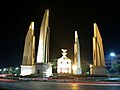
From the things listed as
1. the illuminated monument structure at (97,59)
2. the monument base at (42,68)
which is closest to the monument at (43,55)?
the monument base at (42,68)

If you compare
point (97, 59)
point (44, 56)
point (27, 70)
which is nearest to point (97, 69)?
point (97, 59)

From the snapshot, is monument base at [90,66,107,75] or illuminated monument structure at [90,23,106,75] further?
illuminated monument structure at [90,23,106,75]

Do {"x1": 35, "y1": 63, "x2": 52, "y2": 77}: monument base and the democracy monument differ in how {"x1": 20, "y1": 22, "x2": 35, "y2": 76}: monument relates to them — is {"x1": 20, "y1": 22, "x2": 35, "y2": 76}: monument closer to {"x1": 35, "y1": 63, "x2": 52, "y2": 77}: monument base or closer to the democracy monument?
the democracy monument

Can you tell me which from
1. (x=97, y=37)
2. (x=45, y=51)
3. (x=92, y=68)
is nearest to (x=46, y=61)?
(x=45, y=51)

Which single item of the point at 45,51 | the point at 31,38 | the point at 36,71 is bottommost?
the point at 36,71

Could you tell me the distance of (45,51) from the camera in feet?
217

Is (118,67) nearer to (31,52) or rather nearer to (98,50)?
(98,50)

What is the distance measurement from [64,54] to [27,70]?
21.8m

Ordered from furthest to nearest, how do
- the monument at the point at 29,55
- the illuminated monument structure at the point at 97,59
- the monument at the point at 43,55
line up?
1. the monument at the point at 29,55
2. the illuminated monument structure at the point at 97,59
3. the monument at the point at 43,55

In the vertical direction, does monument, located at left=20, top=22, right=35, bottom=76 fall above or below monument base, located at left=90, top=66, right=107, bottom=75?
above

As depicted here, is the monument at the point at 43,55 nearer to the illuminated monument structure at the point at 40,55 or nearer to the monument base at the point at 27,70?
the illuminated monument structure at the point at 40,55

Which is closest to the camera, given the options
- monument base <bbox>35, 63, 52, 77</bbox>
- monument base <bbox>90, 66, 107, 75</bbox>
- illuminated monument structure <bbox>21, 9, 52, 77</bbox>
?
monument base <bbox>35, 63, 52, 77</bbox>

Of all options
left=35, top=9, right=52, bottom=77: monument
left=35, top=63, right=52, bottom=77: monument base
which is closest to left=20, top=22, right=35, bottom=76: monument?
left=35, top=9, right=52, bottom=77: monument

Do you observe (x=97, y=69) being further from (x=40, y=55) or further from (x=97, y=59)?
(x=40, y=55)
